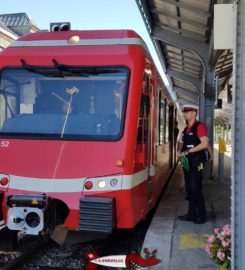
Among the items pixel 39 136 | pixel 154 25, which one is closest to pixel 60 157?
pixel 39 136

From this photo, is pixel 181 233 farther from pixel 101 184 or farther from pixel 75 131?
pixel 75 131

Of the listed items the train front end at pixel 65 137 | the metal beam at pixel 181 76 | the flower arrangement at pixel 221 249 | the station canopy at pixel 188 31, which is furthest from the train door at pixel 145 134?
the metal beam at pixel 181 76

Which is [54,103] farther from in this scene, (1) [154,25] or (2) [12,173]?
(1) [154,25]

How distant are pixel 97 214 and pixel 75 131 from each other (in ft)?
3.66

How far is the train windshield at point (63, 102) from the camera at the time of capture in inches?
226

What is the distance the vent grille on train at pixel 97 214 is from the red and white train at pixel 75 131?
0.01 m

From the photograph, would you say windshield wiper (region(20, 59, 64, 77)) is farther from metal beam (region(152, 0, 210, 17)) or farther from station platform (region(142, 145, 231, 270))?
metal beam (region(152, 0, 210, 17))

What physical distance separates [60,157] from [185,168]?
2.27m

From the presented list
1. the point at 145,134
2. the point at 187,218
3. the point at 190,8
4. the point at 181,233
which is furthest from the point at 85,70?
the point at 190,8

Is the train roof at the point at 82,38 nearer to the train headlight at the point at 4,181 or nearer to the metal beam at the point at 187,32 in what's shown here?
the train headlight at the point at 4,181

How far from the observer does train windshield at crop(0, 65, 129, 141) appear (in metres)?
5.74

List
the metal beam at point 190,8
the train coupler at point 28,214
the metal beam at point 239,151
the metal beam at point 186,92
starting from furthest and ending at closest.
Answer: the metal beam at point 186,92 < the metal beam at point 190,8 < the train coupler at point 28,214 < the metal beam at point 239,151

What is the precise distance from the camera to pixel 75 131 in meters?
5.76

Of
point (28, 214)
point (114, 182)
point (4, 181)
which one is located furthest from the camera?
point (4, 181)
